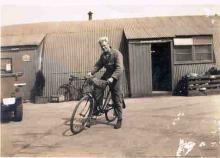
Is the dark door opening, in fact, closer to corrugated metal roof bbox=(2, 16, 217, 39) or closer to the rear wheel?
corrugated metal roof bbox=(2, 16, 217, 39)

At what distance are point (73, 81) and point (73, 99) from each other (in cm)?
101

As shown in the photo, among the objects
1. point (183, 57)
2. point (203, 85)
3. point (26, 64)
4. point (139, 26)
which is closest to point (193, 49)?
point (183, 57)

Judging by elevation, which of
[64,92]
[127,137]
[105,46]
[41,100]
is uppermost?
[105,46]

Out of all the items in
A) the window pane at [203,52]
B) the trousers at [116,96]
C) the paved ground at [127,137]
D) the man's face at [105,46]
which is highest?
the window pane at [203,52]

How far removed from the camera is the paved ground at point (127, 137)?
7051mm

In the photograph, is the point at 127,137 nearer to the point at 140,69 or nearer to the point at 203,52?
the point at 140,69

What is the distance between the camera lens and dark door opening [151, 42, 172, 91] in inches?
724

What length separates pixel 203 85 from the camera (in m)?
16.6

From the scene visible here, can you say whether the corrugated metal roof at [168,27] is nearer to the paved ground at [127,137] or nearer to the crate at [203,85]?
the crate at [203,85]

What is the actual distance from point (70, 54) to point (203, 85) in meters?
6.46

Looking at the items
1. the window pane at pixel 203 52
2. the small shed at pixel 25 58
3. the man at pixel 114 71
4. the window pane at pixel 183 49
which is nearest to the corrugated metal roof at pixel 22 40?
the small shed at pixel 25 58

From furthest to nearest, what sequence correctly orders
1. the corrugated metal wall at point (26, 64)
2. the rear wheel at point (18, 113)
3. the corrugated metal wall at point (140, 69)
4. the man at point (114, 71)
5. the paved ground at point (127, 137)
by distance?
the corrugated metal wall at point (26, 64) → the corrugated metal wall at point (140, 69) → the rear wheel at point (18, 113) → the man at point (114, 71) → the paved ground at point (127, 137)

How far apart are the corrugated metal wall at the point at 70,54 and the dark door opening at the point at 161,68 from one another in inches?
72.2

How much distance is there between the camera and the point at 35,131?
361 inches
